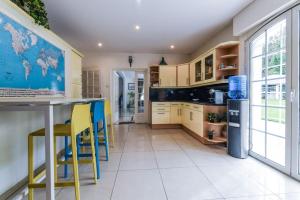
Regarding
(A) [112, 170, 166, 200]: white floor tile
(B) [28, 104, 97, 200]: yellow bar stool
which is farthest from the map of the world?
(A) [112, 170, 166, 200]: white floor tile

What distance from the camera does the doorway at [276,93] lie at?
221 centimetres

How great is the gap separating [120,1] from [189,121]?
128 inches

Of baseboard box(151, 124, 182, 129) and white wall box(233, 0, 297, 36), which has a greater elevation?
white wall box(233, 0, 297, 36)

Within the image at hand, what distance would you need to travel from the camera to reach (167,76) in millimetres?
5805

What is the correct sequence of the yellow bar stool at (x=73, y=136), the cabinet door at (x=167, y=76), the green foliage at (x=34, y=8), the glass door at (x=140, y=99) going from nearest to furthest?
1. the yellow bar stool at (x=73, y=136)
2. the green foliage at (x=34, y=8)
3. the cabinet door at (x=167, y=76)
4. the glass door at (x=140, y=99)

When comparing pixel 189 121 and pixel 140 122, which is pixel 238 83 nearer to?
pixel 189 121

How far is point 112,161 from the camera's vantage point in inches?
111

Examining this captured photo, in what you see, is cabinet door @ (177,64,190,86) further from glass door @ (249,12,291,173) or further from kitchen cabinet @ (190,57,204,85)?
glass door @ (249,12,291,173)

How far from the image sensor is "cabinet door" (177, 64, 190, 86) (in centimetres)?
567

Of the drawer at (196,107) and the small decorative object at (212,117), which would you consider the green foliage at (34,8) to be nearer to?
the drawer at (196,107)

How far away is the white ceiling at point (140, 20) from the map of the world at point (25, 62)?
894 millimetres

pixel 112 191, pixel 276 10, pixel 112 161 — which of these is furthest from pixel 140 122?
pixel 276 10

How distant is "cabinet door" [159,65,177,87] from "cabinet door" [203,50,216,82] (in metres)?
1.54

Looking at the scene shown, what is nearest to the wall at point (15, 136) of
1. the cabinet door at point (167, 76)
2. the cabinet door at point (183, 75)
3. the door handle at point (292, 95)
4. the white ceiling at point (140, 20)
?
the white ceiling at point (140, 20)
